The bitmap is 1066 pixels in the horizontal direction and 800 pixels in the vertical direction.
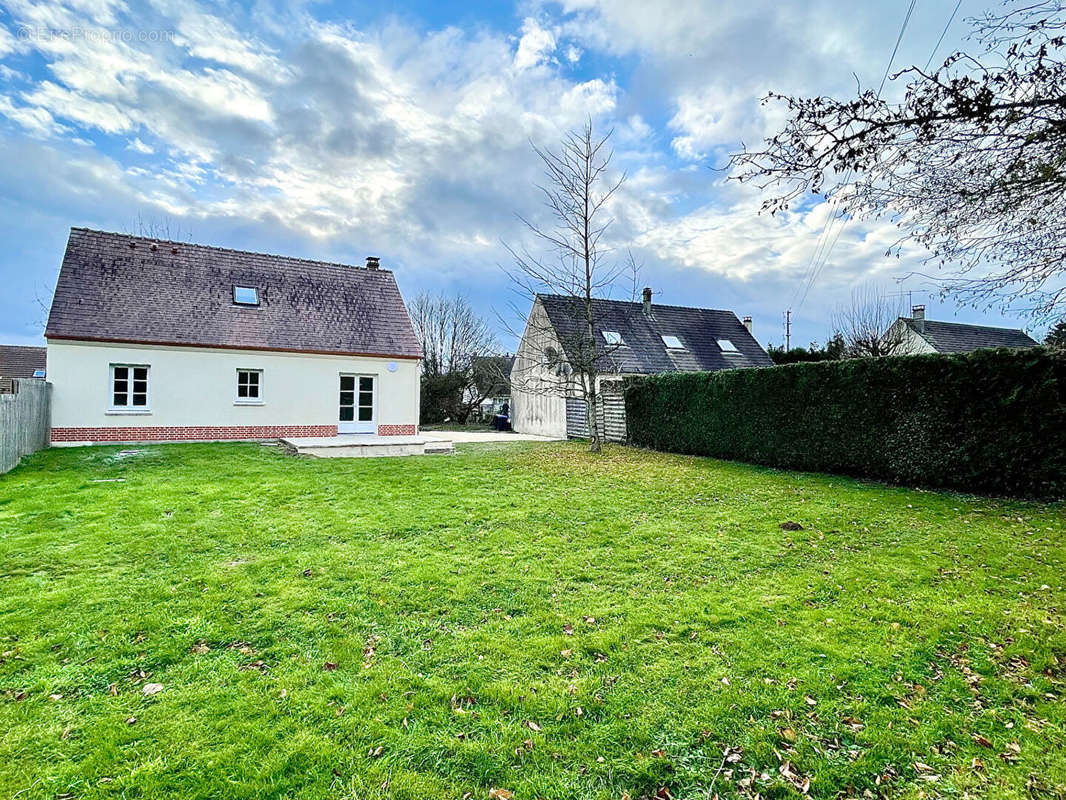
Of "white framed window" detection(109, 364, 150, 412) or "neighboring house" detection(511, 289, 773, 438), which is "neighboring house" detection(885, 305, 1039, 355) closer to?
"neighboring house" detection(511, 289, 773, 438)

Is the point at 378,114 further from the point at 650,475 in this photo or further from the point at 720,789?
the point at 720,789

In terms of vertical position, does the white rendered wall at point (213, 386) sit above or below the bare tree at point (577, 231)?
below

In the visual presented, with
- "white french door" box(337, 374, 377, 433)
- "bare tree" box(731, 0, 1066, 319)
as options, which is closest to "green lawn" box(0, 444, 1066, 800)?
"bare tree" box(731, 0, 1066, 319)

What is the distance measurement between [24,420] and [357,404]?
24.1 ft

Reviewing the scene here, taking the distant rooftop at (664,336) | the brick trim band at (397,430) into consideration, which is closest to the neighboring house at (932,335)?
the distant rooftop at (664,336)

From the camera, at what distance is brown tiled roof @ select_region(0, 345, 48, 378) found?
102 ft

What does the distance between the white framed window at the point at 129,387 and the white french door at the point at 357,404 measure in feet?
16.0

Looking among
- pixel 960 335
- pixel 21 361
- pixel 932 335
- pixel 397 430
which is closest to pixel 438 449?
pixel 397 430

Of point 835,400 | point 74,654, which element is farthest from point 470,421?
point 74,654

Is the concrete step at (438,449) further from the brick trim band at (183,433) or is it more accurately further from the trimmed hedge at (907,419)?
the trimmed hedge at (907,419)

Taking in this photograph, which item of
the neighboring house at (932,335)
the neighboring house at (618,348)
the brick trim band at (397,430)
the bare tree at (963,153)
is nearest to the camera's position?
the bare tree at (963,153)

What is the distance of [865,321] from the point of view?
24438mm

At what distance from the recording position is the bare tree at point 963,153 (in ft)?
9.22

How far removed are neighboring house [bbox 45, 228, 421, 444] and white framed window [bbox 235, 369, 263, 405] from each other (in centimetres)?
3
